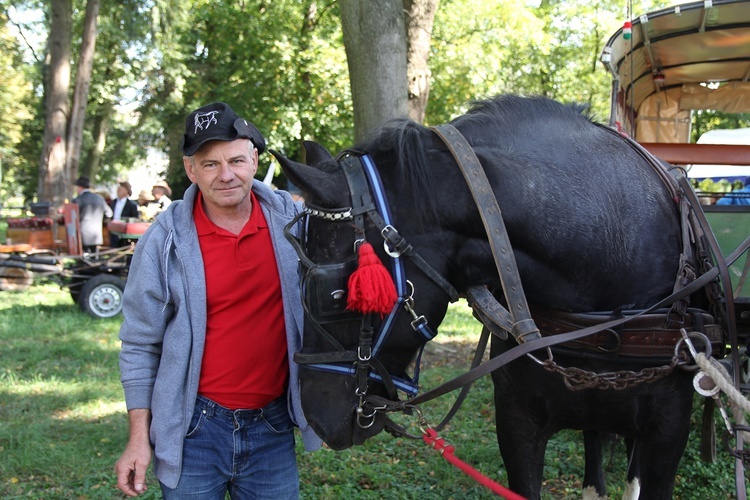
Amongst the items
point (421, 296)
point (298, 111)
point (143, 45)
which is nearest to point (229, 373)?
point (421, 296)

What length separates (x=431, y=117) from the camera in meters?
19.1

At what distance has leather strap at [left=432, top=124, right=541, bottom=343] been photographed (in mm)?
1901

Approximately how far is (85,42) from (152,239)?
47.7 feet

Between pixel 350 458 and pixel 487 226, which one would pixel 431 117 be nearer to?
pixel 350 458

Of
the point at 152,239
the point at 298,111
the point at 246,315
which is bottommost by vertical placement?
the point at 246,315

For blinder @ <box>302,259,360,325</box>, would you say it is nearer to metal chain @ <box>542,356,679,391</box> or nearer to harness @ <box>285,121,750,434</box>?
harness @ <box>285,121,750,434</box>

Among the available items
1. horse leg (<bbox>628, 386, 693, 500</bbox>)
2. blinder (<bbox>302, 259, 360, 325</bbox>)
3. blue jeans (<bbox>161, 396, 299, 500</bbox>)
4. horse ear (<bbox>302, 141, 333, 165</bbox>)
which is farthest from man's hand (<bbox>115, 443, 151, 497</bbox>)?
horse leg (<bbox>628, 386, 693, 500</bbox>)

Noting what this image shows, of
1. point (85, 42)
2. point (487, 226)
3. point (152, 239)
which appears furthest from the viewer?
point (85, 42)

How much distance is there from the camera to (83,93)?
14.6 meters

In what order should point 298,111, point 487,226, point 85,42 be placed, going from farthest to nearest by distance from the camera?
1. point 298,111
2. point 85,42
3. point 487,226

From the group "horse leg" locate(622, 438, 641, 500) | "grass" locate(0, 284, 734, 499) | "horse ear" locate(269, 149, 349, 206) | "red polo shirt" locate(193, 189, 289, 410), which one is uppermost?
"horse ear" locate(269, 149, 349, 206)

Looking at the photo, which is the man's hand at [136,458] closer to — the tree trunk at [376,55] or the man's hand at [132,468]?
the man's hand at [132,468]

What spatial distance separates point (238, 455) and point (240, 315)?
473mm

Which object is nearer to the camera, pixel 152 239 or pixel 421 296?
pixel 421 296
